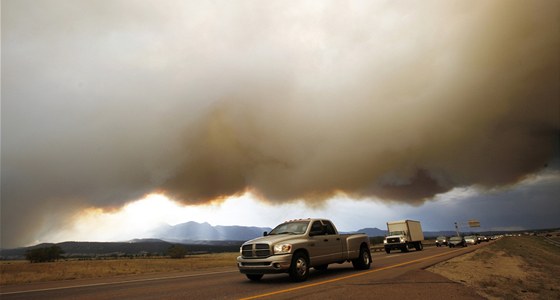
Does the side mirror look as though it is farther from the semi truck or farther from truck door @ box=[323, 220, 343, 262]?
the semi truck

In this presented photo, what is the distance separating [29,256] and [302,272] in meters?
115

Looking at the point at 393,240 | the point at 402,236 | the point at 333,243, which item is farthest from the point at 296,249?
the point at 402,236

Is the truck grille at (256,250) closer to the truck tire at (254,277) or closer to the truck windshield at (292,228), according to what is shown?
the truck tire at (254,277)

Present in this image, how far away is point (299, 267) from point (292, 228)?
5.56ft

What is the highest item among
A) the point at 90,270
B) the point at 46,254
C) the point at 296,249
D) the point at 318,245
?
the point at 46,254

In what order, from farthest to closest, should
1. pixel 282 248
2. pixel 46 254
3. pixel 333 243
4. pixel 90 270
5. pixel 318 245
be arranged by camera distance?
pixel 46 254, pixel 90 270, pixel 333 243, pixel 318 245, pixel 282 248

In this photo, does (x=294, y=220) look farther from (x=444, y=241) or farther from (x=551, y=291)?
(x=444, y=241)

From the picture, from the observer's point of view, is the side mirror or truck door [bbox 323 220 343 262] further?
truck door [bbox 323 220 343 262]

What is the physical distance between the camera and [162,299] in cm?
902

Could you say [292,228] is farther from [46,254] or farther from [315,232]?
[46,254]

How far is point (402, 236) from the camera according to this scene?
35688mm

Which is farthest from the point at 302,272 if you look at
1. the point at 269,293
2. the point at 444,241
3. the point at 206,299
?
the point at 444,241

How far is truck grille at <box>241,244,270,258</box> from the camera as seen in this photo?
36.0 feet

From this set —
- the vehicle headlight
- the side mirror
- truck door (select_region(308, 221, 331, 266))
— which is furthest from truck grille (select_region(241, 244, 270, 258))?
the side mirror
